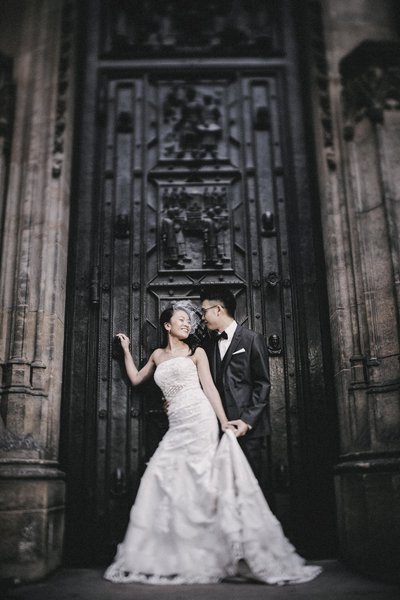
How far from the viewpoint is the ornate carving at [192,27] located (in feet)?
18.4

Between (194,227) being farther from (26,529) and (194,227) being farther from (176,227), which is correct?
(26,529)

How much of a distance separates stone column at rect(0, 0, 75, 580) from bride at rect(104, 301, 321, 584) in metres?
0.67

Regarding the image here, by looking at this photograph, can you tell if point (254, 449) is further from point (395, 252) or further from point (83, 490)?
point (395, 252)

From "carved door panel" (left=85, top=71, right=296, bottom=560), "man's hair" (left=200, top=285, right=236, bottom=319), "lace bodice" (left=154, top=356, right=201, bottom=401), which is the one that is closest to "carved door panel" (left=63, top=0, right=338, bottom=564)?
"carved door panel" (left=85, top=71, right=296, bottom=560)

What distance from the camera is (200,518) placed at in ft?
11.5

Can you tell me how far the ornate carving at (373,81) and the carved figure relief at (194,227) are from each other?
135 cm

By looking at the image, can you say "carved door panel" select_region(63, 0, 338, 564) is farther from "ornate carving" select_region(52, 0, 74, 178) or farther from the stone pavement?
the stone pavement

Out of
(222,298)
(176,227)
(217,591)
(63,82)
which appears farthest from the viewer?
(63,82)

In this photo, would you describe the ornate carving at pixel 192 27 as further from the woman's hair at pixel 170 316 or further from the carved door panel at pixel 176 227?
the woman's hair at pixel 170 316

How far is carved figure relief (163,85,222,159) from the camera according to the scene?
519cm

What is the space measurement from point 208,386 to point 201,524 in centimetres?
99

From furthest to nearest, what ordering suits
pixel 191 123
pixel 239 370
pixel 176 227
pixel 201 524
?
pixel 191 123
pixel 176 227
pixel 239 370
pixel 201 524

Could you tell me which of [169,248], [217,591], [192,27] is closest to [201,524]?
[217,591]

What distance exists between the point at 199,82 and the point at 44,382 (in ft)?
11.2
